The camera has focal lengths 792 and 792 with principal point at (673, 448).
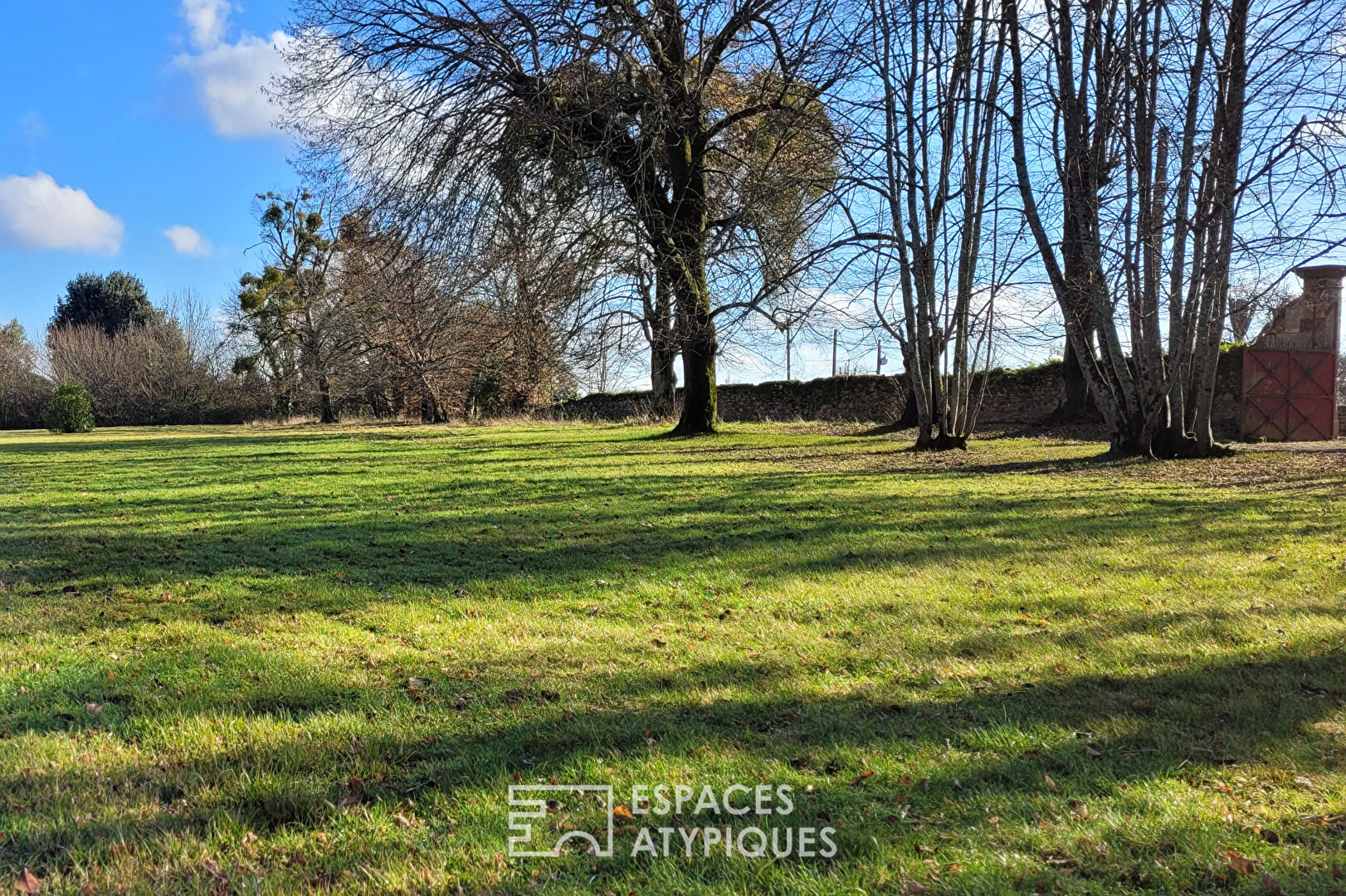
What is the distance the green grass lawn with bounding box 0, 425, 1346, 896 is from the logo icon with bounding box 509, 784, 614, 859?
0.04 meters

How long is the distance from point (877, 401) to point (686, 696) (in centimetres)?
2371

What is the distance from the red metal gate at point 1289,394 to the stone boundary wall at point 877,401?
1.97 feet

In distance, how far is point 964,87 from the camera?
543 inches

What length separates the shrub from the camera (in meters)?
28.5

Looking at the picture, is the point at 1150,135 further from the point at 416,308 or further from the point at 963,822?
the point at 416,308

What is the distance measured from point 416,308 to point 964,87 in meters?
12.2

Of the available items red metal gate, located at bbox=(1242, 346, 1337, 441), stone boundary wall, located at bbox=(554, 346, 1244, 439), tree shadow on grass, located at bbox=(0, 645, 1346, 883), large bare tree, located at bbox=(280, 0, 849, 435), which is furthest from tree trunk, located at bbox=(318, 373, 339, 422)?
tree shadow on grass, located at bbox=(0, 645, 1346, 883)

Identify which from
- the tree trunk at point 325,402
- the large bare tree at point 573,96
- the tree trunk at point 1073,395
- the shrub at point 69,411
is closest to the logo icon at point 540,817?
the large bare tree at point 573,96

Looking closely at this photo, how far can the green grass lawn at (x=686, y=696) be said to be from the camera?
2168mm

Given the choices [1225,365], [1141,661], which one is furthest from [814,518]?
[1225,365]

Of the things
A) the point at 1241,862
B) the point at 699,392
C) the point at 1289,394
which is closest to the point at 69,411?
the point at 699,392

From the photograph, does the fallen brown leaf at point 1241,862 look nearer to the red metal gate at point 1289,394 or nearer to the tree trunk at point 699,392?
the tree trunk at point 699,392

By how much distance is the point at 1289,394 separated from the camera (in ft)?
59.6

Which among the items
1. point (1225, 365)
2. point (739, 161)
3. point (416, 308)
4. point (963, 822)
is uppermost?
point (739, 161)
